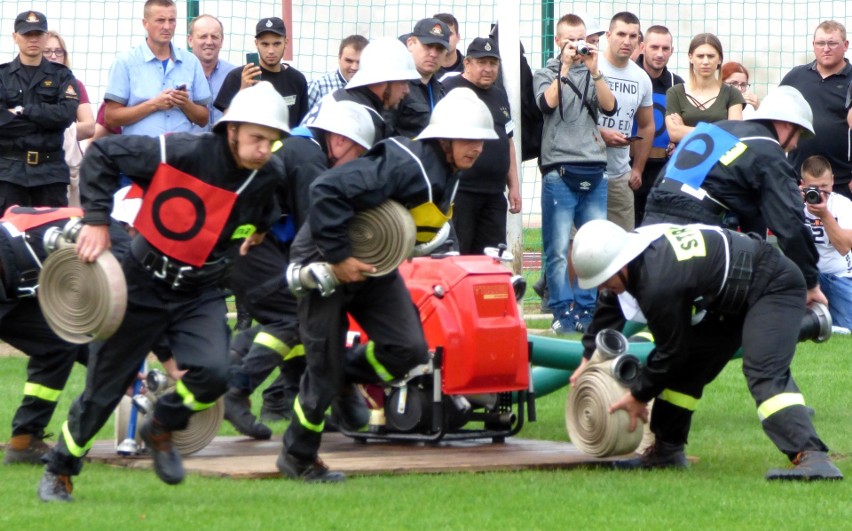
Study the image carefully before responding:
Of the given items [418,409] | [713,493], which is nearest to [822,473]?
[713,493]

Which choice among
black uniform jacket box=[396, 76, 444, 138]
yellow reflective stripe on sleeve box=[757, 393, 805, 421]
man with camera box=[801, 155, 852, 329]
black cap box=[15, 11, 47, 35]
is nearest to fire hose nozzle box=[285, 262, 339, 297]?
yellow reflective stripe on sleeve box=[757, 393, 805, 421]

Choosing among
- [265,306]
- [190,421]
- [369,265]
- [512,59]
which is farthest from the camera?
[512,59]

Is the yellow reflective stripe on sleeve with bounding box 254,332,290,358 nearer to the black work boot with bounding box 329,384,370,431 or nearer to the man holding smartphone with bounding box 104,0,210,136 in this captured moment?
the black work boot with bounding box 329,384,370,431

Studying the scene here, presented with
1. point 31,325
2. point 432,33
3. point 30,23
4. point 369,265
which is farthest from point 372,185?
point 30,23

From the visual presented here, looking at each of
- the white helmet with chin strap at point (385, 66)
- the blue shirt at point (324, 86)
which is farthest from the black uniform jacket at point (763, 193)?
the blue shirt at point (324, 86)

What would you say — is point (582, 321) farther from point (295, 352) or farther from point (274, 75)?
point (295, 352)

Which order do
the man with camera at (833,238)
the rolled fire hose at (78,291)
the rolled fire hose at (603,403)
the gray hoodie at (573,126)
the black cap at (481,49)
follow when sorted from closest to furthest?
the rolled fire hose at (78,291), the rolled fire hose at (603,403), the black cap at (481,49), the gray hoodie at (573,126), the man with camera at (833,238)

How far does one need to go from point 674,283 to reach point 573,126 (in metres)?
5.38

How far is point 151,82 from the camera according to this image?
1163 centimetres

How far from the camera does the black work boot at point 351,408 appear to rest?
865 cm

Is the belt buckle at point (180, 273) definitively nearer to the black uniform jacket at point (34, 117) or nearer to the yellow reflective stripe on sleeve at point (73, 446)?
the yellow reflective stripe on sleeve at point (73, 446)

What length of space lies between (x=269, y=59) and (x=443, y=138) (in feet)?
14.8

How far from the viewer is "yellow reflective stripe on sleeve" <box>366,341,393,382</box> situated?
797cm

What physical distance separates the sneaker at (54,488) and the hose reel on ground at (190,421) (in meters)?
0.99
